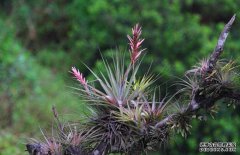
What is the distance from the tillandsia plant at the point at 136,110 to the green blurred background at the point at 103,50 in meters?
3.48

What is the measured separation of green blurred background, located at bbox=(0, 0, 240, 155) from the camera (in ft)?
24.2

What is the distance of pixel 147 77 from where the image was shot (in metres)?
2.87

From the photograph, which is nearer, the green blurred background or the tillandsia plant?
the tillandsia plant

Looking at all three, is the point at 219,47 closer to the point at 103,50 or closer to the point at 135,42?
the point at 135,42

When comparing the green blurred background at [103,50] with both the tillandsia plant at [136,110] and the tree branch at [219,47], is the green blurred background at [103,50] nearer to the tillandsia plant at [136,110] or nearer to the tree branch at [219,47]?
the tillandsia plant at [136,110]

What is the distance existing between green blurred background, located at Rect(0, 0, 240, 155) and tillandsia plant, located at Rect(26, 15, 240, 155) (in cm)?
348

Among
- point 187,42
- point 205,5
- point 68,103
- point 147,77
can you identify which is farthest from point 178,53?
point 147,77

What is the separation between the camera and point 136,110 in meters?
2.60

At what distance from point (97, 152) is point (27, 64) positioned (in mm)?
5525

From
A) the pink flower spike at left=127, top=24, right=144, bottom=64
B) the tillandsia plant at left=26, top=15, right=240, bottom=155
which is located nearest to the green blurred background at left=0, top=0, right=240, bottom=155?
the tillandsia plant at left=26, top=15, right=240, bottom=155

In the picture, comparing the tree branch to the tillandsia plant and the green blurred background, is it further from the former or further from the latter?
the green blurred background

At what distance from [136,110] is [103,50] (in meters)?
6.79

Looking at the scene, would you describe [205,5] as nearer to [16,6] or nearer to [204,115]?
[16,6]

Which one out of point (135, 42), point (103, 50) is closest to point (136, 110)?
point (135, 42)
